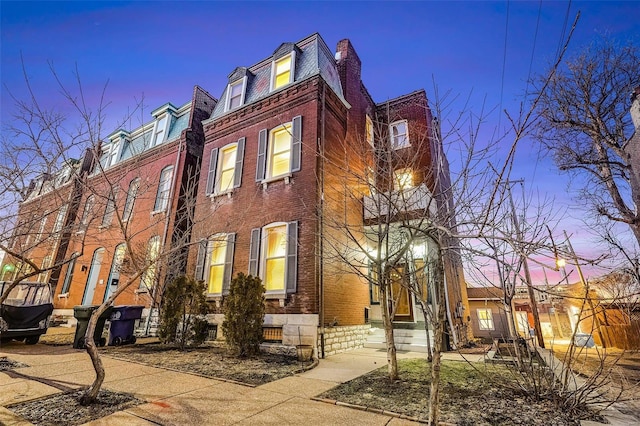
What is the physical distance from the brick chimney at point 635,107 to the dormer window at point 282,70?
11.0 metres

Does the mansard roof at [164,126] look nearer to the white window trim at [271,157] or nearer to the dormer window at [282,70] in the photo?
the dormer window at [282,70]

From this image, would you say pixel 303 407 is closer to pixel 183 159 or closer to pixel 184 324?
pixel 184 324

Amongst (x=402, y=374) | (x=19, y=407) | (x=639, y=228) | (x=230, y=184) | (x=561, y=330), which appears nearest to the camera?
(x=19, y=407)

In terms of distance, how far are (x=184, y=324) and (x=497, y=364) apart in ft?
25.5

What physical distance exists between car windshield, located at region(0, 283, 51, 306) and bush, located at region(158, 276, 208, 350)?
13.7 feet

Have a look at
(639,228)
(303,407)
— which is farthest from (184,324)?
(639,228)

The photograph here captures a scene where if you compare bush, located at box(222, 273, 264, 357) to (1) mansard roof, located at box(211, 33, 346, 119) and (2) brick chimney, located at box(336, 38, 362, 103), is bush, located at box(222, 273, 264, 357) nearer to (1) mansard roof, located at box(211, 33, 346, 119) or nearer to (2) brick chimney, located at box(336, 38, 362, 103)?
(1) mansard roof, located at box(211, 33, 346, 119)

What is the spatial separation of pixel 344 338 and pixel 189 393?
5.54 meters

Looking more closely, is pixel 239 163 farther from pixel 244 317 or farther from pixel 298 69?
pixel 244 317

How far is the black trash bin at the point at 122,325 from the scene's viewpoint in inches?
335

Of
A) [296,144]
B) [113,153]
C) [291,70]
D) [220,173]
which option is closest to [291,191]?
[296,144]

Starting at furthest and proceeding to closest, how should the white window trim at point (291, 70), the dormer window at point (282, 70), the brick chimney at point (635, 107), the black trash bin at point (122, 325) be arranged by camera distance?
the dormer window at point (282, 70) → the white window trim at point (291, 70) → the brick chimney at point (635, 107) → the black trash bin at point (122, 325)

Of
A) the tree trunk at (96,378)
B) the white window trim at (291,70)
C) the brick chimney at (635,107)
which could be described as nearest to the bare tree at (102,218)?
the tree trunk at (96,378)

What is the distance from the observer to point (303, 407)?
369cm
